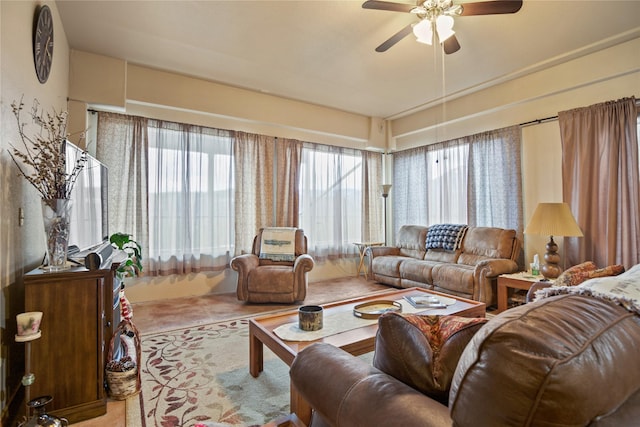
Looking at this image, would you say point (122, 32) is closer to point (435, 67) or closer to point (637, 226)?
point (435, 67)

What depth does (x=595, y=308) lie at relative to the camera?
67 cm

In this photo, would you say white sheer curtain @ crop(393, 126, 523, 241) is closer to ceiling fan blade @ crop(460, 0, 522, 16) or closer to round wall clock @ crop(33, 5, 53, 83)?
ceiling fan blade @ crop(460, 0, 522, 16)

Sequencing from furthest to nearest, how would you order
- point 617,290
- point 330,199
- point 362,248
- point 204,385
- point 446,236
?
point 362,248 < point 330,199 < point 446,236 < point 204,385 < point 617,290

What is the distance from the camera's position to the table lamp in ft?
10.2

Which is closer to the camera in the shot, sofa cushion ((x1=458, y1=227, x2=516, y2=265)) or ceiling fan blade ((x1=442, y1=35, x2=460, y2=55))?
ceiling fan blade ((x1=442, y1=35, x2=460, y2=55))

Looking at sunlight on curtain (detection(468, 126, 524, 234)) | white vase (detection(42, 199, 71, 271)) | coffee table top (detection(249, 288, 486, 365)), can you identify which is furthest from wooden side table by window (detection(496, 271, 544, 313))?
white vase (detection(42, 199, 71, 271))

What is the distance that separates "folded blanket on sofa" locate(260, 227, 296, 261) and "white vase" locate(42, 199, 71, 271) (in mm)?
2583

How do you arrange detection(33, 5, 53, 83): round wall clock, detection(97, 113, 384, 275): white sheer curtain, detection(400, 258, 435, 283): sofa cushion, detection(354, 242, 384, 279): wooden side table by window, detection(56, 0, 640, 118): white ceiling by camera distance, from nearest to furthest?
detection(33, 5, 53, 83): round wall clock, detection(56, 0, 640, 118): white ceiling, detection(97, 113, 384, 275): white sheer curtain, detection(400, 258, 435, 283): sofa cushion, detection(354, 242, 384, 279): wooden side table by window

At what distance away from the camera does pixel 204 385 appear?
2074 mm

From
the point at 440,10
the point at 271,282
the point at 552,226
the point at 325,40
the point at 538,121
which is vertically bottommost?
the point at 271,282

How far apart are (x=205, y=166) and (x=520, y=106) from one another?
4275 millimetres

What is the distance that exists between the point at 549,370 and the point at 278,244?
3.98 m

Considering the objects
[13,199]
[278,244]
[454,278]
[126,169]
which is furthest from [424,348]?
[126,169]

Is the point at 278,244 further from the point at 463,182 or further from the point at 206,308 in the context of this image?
the point at 463,182
